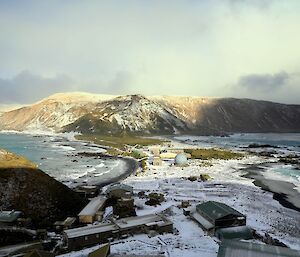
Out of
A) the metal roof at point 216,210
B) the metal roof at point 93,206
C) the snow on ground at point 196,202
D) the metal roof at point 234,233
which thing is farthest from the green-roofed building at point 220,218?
the metal roof at point 93,206

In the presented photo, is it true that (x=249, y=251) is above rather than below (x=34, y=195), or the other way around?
below

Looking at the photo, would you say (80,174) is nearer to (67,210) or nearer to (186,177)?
(186,177)

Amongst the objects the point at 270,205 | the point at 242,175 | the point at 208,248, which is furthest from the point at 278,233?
the point at 242,175

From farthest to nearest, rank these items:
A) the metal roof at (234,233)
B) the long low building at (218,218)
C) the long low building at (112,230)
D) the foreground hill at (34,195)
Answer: the foreground hill at (34,195) < the long low building at (218,218) < the metal roof at (234,233) < the long low building at (112,230)

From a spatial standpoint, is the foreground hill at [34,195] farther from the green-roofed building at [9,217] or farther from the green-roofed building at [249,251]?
the green-roofed building at [249,251]

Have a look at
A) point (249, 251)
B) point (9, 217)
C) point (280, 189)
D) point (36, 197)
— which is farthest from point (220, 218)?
point (280, 189)

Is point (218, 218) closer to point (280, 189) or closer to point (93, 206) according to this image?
point (93, 206)
